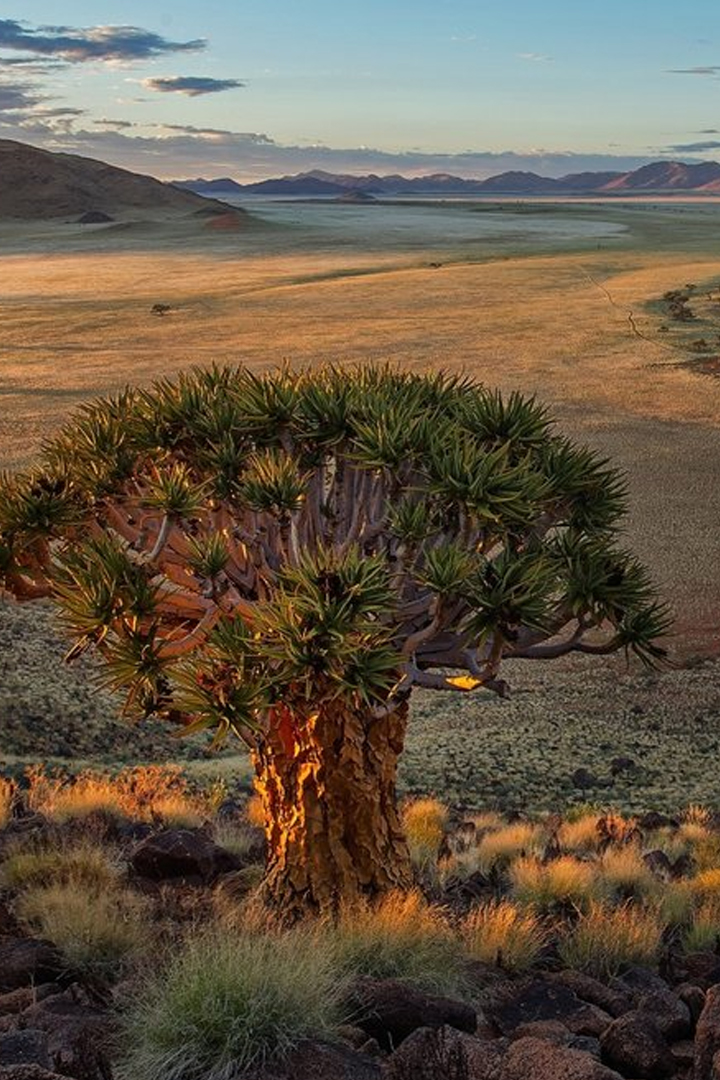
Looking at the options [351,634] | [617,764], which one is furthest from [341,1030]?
[617,764]

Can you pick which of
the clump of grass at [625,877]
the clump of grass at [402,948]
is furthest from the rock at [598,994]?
the clump of grass at [625,877]

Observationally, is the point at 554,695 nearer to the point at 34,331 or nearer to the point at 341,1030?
the point at 341,1030

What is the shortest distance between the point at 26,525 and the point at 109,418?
3.64 ft

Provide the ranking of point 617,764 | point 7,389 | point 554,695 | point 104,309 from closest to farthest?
point 617,764 → point 554,695 → point 7,389 → point 104,309

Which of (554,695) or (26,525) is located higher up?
(26,525)

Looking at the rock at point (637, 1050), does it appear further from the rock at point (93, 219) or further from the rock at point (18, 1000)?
the rock at point (93, 219)

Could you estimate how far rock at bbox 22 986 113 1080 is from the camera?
497 centimetres

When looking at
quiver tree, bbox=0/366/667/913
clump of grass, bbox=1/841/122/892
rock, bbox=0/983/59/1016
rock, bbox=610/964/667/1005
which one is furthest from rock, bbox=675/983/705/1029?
clump of grass, bbox=1/841/122/892

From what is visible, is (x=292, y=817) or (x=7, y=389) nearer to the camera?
(x=292, y=817)

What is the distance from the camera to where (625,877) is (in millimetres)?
11000

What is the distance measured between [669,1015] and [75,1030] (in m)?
3.06

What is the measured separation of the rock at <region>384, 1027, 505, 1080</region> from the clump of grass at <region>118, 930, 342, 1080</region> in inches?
26.6

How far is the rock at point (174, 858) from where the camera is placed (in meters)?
9.99

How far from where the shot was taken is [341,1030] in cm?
604
